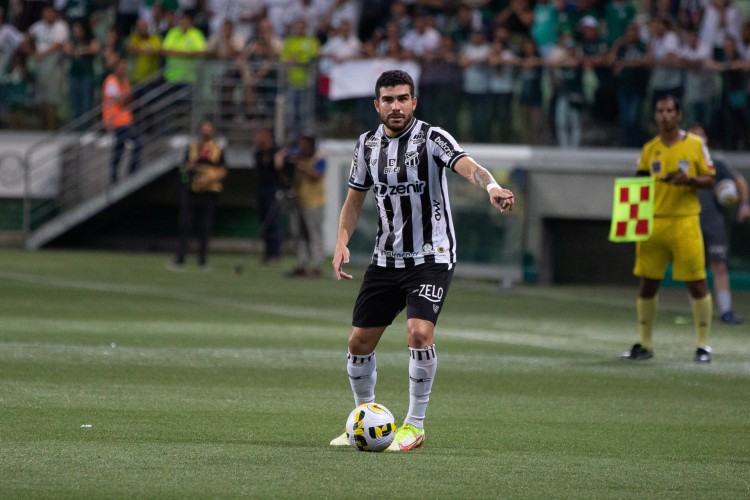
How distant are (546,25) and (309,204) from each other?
504cm

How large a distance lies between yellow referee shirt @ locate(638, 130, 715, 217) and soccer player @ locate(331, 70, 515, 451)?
211 inches


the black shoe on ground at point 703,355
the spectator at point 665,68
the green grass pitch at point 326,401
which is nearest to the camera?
the green grass pitch at point 326,401

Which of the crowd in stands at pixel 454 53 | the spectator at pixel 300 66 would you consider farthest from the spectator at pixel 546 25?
the spectator at pixel 300 66

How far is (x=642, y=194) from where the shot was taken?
44.4 feet

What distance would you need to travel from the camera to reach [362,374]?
8.80 metres

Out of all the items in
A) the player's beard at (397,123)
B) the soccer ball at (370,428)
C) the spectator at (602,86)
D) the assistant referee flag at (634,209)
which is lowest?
the soccer ball at (370,428)

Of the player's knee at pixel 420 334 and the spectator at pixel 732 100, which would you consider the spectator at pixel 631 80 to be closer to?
the spectator at pixel 732 100

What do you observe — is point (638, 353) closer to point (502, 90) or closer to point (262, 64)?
point (502, 90)

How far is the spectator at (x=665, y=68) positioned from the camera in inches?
885

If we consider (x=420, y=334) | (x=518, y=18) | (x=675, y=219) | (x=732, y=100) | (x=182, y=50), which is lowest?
(x=420, y=334)

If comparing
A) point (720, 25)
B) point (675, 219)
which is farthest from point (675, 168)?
point (720, 25)

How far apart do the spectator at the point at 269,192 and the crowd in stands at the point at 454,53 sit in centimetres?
162

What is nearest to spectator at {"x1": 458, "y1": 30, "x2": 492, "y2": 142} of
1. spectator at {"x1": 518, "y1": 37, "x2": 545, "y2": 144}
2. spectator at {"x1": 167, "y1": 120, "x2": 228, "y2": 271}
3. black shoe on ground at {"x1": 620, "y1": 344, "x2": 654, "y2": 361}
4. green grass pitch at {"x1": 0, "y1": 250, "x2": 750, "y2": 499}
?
spectator at {"x1": 518, "y1": 37, "x2": 545, "y2": 144}

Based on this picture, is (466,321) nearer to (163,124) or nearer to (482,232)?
(482,232)
